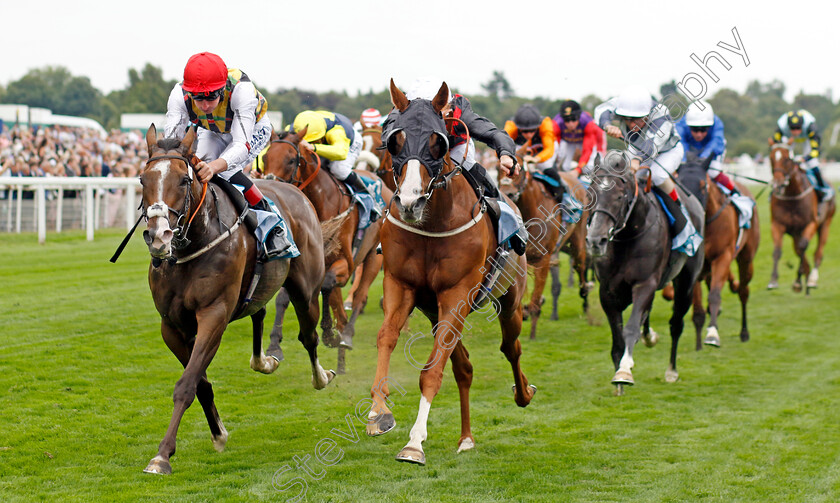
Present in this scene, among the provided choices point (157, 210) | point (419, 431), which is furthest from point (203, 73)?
point (419, 431)

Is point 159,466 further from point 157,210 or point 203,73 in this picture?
point 203,73

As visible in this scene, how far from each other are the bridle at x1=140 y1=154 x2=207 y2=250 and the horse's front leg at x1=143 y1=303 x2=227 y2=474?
42 centimetres

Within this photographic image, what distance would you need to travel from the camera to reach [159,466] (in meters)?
4.50

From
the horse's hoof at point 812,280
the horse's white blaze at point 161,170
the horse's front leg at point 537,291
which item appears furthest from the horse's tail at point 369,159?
the horse's hoof at point 812,280

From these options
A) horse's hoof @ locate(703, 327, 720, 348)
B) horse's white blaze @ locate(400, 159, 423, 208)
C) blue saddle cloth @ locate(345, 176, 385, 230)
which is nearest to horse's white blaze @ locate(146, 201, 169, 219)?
horse's white blaze @ locate(400, 159, 423, 208)

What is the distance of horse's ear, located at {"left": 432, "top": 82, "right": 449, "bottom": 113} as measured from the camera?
180 inches

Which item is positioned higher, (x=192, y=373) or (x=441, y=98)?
(x=441, y=98)

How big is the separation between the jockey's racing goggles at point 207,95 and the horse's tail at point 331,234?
8.56 feet

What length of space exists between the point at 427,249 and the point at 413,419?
5.81 feet

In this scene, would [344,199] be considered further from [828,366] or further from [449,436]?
[828,366]

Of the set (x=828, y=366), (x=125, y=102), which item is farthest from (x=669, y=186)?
(x=125, y=102)

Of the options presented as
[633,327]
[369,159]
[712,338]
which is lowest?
[712,338]

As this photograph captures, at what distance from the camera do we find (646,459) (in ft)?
18.0

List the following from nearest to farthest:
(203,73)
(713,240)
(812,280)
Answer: (203,73) → (713,240) → (812,280)
